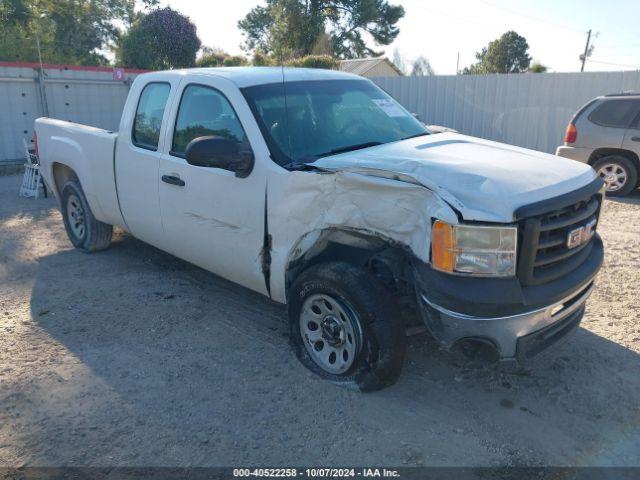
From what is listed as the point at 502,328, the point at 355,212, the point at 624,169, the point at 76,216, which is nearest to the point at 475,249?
the point at 502,328

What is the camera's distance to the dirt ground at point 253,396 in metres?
2.86

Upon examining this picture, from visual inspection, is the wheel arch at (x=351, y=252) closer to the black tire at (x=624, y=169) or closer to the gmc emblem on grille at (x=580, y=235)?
the gmc emblem on grille at (x=580, y=235)

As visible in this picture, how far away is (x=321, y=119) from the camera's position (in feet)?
13.1

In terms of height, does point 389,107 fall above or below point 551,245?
above

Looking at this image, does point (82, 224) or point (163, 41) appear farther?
point (163, 41)

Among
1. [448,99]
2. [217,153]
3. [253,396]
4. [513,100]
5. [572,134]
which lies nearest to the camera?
[253,396]

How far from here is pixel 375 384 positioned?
3.25m

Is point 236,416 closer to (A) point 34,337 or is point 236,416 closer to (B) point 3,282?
(A) point 34,337

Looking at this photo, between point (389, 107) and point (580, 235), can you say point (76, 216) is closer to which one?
point (389, 107)

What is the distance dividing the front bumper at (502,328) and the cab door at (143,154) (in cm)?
274

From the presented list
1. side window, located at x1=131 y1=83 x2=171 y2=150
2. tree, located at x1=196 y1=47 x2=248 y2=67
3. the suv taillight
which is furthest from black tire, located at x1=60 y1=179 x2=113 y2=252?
tree, located at x1=196 y1=47 x2=248 y2=67

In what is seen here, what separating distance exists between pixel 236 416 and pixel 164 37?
76.6 feet

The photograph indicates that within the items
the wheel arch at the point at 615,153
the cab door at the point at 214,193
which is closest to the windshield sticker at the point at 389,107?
the cab door at the point at 214,193

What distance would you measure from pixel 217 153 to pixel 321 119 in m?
0.91
